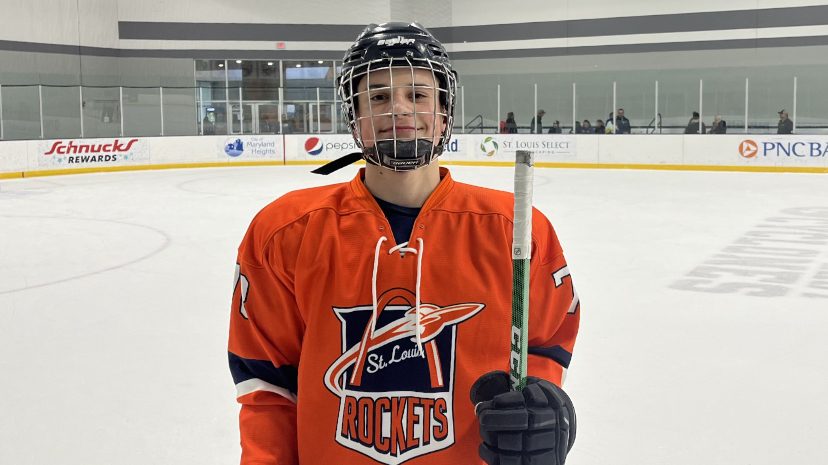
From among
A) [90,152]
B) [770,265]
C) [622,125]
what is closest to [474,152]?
[622,125]

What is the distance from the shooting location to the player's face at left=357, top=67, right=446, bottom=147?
1.31 meters

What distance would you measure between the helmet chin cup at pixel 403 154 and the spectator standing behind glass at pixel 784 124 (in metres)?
14.7

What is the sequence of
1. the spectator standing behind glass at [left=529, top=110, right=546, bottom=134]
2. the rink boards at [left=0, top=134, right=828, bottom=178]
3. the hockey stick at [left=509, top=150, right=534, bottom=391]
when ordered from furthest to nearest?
the spectator standing behind glass at [left=529, top=110, right=546, bottom=134]
the rink boards at [left=0, top=134, right=828, bottom=178]
the hockey stick at [left=509, top=150, right=534, bottom=391]

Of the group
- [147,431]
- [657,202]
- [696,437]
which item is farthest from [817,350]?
[657,202]

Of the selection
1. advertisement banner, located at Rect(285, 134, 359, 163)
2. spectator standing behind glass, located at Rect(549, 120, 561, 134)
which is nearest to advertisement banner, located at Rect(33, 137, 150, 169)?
advertisement banner, located at Rect(285, 134, 359, 163)

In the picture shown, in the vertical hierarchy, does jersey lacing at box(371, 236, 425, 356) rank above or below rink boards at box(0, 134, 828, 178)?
below

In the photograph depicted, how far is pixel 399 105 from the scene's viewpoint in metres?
1.31

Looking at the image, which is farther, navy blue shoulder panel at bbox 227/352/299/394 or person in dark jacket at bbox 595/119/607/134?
person in dark jacket at bbox 595/119/607/134

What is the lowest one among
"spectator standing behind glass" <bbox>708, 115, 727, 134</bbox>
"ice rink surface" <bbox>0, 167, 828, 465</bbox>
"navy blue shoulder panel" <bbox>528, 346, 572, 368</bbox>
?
"ice rink surface" <bbox>0, 167, 828, 465</bbox>

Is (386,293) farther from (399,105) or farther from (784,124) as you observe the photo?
(784,124)

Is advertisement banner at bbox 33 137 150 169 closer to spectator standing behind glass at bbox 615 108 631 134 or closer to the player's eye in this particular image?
spectator standing behind glass at bbox 615 108 631 134

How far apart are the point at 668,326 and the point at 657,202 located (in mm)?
5969

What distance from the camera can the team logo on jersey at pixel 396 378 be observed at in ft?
4.33

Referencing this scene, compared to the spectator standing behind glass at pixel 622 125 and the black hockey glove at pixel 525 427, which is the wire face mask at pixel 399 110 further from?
the spectator standing behind glass at pixel 622 125
